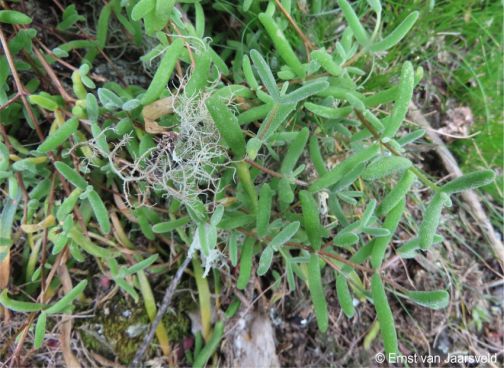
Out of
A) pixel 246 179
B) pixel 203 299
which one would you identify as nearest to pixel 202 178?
pixel 246 179

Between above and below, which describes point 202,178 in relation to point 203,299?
above

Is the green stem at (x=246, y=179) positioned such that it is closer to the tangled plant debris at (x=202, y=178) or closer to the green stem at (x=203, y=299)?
the tangled plant debris at (x=202, y=178)

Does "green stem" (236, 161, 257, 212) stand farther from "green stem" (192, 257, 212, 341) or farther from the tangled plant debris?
"green stem" (192, 257, 212, 341)

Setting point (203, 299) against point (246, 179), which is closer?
point (246, 179)

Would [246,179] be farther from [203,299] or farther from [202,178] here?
[203,299]

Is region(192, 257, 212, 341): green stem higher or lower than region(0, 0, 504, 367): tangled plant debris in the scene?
lower

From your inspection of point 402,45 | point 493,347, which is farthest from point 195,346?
point 402,45

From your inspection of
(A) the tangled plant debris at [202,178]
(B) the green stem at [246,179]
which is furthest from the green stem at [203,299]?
(B) the green stem at [246,179]

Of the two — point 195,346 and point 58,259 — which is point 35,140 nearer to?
point 58,259

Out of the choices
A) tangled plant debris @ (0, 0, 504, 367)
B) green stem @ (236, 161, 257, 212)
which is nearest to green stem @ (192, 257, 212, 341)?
tangled plant debris @ (0, 0, 504, 367)

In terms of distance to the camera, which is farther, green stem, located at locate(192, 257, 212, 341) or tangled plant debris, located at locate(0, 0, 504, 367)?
green stem, located at locate(192, 257, 212, 341)

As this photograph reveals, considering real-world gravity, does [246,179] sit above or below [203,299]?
above
